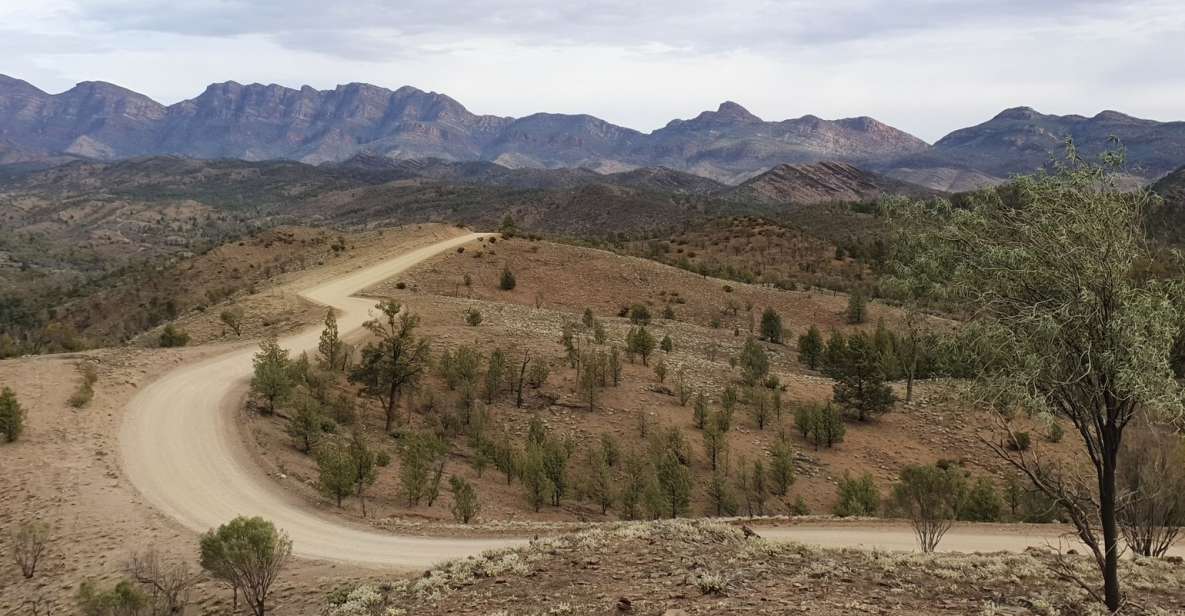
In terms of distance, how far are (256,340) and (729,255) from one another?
53049mm

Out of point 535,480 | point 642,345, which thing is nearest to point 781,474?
point 535,480

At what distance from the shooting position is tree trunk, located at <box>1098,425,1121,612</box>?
27.8ft

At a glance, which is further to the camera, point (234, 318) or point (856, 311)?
point (856, 311)

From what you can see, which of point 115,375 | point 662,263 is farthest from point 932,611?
point 662,263

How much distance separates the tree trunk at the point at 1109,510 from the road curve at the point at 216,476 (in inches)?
400

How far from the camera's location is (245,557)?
11.2 metres

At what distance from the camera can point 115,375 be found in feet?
76.7

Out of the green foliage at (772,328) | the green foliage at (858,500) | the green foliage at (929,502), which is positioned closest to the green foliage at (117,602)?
the green foliage at (929,502)

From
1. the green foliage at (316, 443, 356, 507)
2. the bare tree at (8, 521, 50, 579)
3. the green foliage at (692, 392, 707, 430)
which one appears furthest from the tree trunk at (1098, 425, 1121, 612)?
the bare tree at (8, 521, 50, 579)

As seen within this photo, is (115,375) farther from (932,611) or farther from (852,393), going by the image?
(852,393)

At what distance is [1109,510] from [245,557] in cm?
1258

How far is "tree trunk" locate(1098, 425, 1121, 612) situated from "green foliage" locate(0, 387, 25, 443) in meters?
23.6

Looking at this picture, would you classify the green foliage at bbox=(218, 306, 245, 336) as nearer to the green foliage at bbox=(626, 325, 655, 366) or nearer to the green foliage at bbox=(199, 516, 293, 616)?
the green foliage at bbox=(626, 325, 655, 366)

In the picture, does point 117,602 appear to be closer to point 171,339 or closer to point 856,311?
point 171,339
